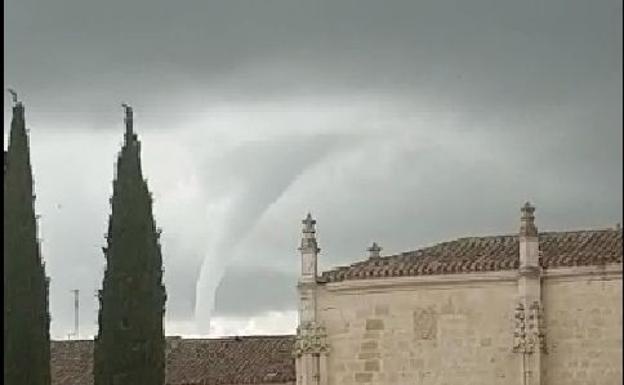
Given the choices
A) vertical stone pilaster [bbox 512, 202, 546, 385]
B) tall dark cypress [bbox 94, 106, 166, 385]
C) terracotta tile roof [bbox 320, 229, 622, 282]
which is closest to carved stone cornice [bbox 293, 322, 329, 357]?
terracotta tile roof [bbox 320, 229, 622, 282]

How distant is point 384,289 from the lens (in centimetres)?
2219

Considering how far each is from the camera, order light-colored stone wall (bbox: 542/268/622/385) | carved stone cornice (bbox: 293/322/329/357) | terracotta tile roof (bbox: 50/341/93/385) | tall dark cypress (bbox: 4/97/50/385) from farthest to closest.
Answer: terracotta tile roof (bbox: 50/341/93/385) < carved stone cornice (bbox: 293/322/329/357) < light-colored stone wall (bbox: 542/268/622/385) < tall dark cypress (bbox: 4/97/50/385)

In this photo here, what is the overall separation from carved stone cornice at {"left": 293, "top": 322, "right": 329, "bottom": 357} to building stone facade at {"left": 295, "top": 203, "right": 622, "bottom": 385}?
2 cm

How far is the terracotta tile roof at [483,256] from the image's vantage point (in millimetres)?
20781

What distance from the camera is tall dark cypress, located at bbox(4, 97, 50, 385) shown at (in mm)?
18594

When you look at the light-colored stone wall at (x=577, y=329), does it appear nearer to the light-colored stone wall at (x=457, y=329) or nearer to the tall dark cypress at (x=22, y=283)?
the light-colored stone wall at (x=457, y=329)

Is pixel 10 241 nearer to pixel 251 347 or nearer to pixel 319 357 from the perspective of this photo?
pixel 319 357

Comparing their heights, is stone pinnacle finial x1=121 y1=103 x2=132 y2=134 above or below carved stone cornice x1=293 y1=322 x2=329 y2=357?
above

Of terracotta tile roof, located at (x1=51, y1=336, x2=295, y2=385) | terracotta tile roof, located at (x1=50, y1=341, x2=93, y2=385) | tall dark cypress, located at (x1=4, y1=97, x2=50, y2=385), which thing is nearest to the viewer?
tall dark cypress, located at (x1=4, y1=97, x2=50, y2=385)

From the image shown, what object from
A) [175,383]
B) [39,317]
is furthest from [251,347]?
[39,317]

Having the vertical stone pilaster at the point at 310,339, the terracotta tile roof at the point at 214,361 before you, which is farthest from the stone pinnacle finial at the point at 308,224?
the terracotta tile roof at the point at 214,361

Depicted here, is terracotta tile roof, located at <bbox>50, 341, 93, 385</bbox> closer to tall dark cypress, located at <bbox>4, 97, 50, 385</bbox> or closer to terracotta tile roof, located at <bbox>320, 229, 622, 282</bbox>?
terracotta tile roof, located at <bbox>320, 229, 622, 282</bbox>

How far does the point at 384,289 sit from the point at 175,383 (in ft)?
32.4

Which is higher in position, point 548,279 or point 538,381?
point 548,279
